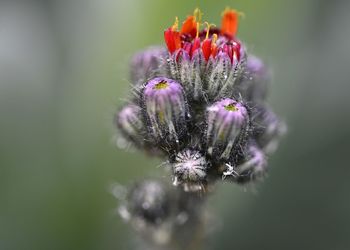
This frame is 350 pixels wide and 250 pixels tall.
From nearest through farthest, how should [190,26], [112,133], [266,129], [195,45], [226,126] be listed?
[226,126]
[195,45]
[190,26]
[266,129]
[112,133]

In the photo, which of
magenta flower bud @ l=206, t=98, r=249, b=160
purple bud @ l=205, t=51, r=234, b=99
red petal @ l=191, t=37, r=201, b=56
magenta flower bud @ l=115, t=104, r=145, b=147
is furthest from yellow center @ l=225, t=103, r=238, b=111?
magenta flower bud @ l=115, t=104, r=145, b=147

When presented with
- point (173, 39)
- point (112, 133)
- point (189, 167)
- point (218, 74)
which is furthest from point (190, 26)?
point (112, 133)

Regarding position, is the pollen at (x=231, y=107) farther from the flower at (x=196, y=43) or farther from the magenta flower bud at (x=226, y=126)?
the flower at (x=196, y=43)

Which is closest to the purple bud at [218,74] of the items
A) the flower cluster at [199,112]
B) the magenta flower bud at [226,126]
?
the flower cluster at [199,112]

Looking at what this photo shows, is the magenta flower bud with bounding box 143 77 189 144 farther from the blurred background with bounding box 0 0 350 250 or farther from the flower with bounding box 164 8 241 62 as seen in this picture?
the blurred background with bounding box 0 0 350 250

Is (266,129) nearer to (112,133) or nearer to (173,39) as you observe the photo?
(173,39)

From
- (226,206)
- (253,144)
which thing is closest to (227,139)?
(253,144)
